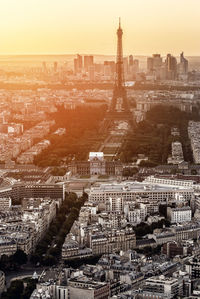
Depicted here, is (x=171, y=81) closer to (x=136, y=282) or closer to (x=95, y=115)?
(x=95, y=115)

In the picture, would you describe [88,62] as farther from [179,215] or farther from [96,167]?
[179,215]

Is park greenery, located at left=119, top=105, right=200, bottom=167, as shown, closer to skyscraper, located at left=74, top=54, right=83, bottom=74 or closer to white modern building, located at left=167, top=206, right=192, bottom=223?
white modern building, located at left=167, top=206, right=192, bottom=223

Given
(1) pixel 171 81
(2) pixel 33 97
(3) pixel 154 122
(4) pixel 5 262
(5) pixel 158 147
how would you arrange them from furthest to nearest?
(1) pixel 171 81 → (2) pixel 33 97 → (3) pixel 154 122 → (5) pixel 158 147 → (4) pixel 5 262

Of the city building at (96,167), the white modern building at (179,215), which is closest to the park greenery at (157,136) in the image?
the city building at (96,167)

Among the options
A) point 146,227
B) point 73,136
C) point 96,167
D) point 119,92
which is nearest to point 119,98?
point 119,92

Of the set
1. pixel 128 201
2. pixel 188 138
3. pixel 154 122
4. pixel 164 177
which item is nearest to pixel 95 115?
pixel 154 122
